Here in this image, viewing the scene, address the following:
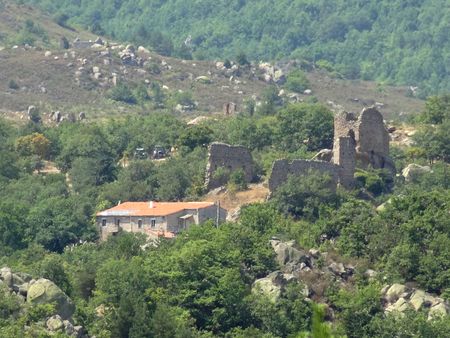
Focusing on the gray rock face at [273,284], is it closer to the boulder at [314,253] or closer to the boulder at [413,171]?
the boulder at [314,253]

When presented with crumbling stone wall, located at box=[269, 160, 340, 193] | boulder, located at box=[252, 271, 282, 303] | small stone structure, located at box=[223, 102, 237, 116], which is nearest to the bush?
crumbling stone wall, located at box=[269, 160, 340, 193]

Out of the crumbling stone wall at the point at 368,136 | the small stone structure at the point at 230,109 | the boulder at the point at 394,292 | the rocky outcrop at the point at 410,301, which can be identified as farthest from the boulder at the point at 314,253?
the small stone structure at the point at 230,109

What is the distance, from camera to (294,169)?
236 feet

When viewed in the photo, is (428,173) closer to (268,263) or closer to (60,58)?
(268,263)

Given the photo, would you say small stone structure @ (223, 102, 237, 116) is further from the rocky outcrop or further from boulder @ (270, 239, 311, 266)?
the rocky outcrop

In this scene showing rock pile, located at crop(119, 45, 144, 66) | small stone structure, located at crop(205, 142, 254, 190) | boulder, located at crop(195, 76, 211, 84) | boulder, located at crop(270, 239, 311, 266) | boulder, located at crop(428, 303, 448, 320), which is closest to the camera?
boulder, located at crop(428, 303, 448, 320)

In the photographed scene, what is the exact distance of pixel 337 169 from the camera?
239 ft

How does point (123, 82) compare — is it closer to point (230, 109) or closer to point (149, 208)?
point (230, 109)

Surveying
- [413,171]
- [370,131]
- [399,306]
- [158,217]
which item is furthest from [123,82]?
[399,306]

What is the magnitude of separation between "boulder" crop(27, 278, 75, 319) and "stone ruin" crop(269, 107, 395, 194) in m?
15.3

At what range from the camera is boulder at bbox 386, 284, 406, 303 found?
62500 millimetres

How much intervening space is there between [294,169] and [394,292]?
10.1 m

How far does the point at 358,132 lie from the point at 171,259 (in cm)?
1507

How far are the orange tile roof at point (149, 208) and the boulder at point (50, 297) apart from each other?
12446 mm
